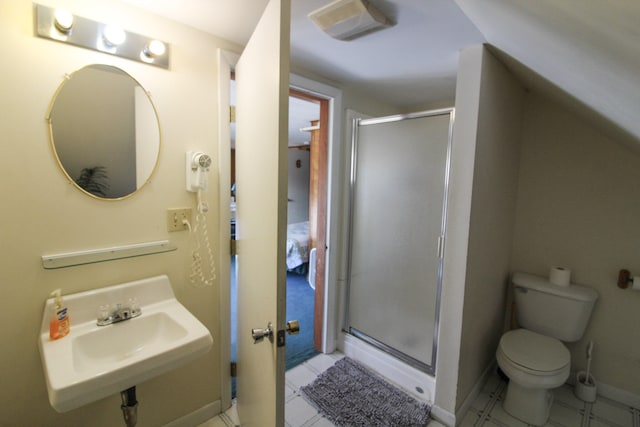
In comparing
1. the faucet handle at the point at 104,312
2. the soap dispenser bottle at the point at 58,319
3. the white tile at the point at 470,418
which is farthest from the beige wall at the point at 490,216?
the soap dispenser bottle at the point at 58,319

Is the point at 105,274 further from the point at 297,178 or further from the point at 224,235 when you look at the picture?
the point at 297,178

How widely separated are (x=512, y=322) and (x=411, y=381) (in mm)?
973

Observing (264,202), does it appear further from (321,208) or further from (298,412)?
(298,412)

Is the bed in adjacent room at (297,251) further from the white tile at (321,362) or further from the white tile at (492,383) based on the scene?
the white tile at (492,383)

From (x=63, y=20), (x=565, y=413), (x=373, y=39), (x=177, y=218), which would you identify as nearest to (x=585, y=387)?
(x=565, y=413)

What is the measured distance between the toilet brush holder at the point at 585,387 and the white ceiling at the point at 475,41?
1626 millimetres

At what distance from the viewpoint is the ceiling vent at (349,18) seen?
1.14 meters

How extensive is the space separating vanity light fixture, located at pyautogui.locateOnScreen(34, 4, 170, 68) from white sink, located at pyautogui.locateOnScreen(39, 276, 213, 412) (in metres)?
1.04

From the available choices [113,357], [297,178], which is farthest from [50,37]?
[297,178]

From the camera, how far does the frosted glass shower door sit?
69.8 inches

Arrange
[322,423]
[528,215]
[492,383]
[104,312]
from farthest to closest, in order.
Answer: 1. [528,215]
2. [492,383]
3. [322,423]
4. [104,312]

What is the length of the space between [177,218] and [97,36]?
0.84 meters

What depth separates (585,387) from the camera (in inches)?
74.5

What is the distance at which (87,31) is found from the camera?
1163 mm
